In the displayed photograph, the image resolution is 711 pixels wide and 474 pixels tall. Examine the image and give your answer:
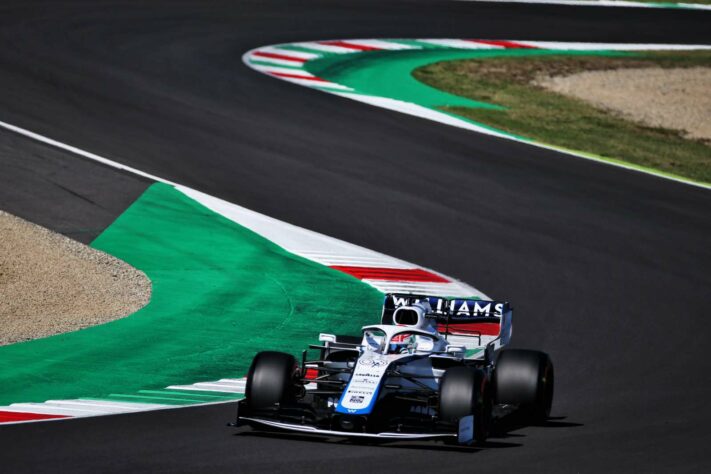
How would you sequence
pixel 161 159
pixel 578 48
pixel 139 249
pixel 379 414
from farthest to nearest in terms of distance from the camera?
1. pixel 578 48
2. pixel 161 159
3. pixel 139 249
4. pixel 379 414

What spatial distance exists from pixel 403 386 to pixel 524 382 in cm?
111

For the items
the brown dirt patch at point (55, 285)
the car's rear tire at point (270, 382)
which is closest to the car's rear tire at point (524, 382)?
the car's rear tire at point (270, 382)

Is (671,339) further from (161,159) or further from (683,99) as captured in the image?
(683,99)

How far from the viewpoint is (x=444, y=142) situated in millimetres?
24219

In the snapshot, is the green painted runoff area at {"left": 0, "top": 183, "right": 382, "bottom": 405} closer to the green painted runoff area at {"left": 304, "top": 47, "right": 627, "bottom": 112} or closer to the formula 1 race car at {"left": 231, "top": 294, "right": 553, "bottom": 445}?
the formula 1 race car at {"left": 231, "top": 294, "right": 553, "bottom": 445}

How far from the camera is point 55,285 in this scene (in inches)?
598

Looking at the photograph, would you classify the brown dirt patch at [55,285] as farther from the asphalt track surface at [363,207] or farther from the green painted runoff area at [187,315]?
the asphalt track surface at [363,207]

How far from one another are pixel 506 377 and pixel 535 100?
18.4 metres

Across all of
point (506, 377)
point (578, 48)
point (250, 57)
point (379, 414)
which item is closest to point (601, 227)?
point (506, 377)

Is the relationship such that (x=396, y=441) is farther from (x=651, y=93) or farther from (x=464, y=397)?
(x=651, y=93)

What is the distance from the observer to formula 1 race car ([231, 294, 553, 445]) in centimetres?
1019

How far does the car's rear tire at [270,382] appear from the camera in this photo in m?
10.7

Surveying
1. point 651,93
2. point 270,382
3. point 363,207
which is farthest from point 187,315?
point 651,93

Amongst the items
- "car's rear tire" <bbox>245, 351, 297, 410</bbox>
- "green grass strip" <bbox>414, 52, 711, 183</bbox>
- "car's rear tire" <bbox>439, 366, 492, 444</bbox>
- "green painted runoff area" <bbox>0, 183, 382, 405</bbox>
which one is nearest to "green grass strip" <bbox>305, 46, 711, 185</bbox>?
"green grass strip" <bbox>414, 52, 711, 183</bbox>
